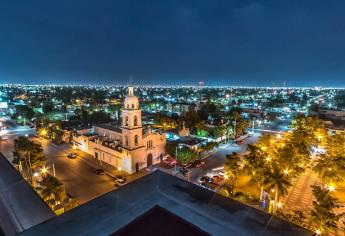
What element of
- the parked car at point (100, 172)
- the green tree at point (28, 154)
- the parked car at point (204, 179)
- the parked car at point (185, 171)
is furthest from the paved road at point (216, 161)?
the green tree at point (28, 154)

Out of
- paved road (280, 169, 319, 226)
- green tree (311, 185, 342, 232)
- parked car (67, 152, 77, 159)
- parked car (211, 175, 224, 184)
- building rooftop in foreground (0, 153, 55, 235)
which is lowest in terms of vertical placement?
paved road (280, 169, 319, 226)

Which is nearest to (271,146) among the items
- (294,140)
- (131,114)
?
(294,140)

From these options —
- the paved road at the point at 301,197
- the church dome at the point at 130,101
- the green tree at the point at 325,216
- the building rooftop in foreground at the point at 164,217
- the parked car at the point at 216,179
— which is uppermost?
the church dome at the point at 130,101

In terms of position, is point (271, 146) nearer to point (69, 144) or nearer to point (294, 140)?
point (294, 140)

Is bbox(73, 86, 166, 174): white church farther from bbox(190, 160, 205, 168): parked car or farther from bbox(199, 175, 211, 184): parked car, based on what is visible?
bbox(199, 175, 211, 184): parked car

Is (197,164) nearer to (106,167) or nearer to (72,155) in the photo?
(106,167)

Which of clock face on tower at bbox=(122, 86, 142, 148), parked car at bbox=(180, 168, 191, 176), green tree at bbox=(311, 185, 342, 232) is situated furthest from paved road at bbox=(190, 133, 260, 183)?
green tree at bbox=(311, 185, 342, 232)

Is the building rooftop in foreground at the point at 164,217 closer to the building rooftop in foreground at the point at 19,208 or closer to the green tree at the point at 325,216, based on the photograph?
the building rooftop in foreground at the point at 19,208
